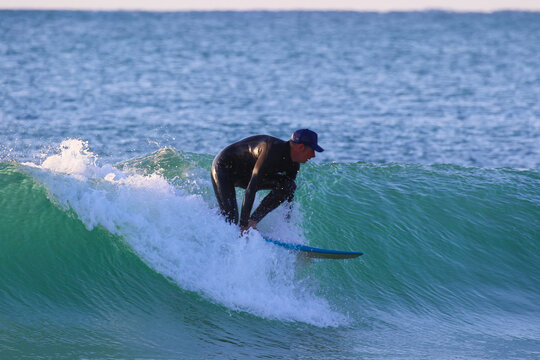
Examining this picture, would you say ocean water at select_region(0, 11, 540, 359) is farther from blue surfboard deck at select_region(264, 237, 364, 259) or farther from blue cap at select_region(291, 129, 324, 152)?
blue cap at select_region(291, 129, 324, 152)

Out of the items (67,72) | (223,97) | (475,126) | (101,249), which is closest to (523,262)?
(101,249)

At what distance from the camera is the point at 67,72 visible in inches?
1352

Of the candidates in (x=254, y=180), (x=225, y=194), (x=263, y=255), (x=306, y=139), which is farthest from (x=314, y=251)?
(x=306, y=139)

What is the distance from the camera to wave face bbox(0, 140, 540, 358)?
262 inches

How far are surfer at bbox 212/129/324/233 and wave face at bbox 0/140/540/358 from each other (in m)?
0.27

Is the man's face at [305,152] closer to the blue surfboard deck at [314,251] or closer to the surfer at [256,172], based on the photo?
the surfer at [256,172]

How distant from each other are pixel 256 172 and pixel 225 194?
546mm

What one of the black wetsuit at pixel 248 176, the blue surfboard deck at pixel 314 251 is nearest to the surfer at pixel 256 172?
the black wetsuit at pixel 248 176

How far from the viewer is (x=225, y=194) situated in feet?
24.3

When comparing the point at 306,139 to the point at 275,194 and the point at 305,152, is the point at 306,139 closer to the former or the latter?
the point at 305,152

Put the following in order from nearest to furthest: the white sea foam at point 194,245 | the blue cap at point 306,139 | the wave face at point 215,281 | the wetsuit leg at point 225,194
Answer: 1. the wave face at point 215,281
2. the blue cap at point 306,139
3. the white sea foam at point 194,245
4. the wetsuit leg at point 225,194

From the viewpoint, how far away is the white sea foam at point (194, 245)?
716cm

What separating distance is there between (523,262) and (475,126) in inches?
497

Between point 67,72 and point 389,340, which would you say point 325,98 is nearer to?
point 67,72
